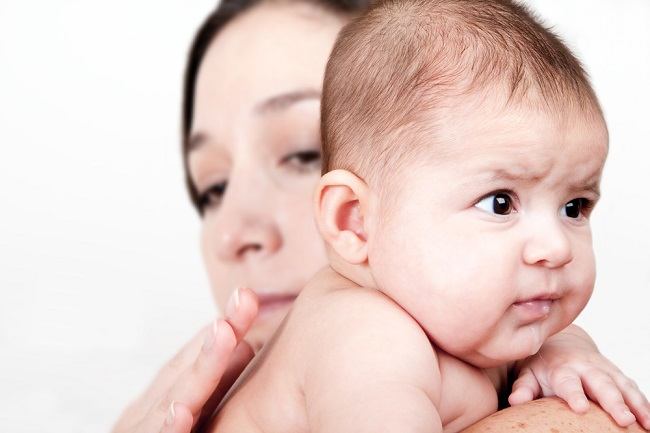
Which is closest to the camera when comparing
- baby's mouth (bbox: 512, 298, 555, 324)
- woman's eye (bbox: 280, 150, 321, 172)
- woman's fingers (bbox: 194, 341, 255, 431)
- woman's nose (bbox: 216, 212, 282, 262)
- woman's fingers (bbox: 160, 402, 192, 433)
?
baby's mouth (bbox: 512, 298, 555, 324)

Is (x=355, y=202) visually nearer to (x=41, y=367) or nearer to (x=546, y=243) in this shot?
(x=546, y=243)

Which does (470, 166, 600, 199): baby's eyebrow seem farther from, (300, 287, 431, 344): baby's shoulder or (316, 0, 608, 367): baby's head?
(300, 287, 431, 344): baby's shoulder

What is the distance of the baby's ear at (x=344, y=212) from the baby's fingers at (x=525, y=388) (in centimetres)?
37

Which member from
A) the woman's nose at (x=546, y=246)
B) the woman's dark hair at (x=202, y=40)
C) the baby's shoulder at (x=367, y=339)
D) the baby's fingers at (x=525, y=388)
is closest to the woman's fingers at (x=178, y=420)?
the baby's shoulder at (x=367, y=339)

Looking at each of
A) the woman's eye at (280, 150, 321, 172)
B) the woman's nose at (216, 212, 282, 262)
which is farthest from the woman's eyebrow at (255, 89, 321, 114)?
the woman's nose at (216, 212, 282, 262)

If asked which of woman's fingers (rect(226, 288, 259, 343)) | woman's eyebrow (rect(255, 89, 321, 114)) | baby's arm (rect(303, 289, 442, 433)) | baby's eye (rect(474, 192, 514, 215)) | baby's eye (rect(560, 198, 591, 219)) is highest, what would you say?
baby's eye (rect(474, 192, 514, 215))

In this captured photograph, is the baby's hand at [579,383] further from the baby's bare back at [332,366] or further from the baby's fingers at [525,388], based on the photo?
the baby's bare back at [332,366]

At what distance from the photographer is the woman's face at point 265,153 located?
246 centimetres

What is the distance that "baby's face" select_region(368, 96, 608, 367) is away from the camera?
1463mm

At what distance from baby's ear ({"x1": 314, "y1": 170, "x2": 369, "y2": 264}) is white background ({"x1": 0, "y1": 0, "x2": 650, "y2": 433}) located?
7.64 ft

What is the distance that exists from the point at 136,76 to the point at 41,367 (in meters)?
1.81

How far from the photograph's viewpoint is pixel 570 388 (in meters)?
1.65

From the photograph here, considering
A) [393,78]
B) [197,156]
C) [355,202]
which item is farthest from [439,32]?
[197,156]

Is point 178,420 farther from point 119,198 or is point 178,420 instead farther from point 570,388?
point 119,198
